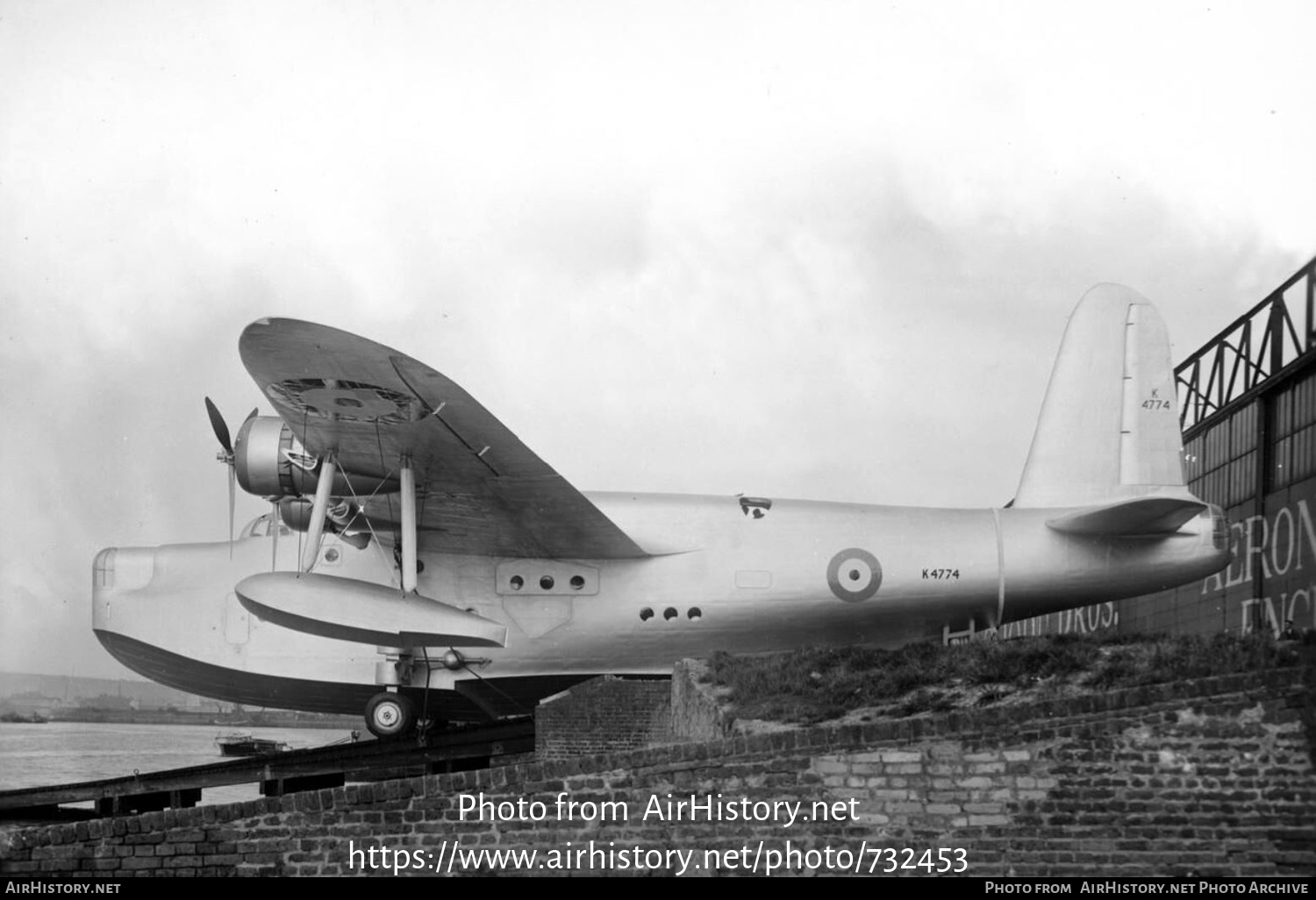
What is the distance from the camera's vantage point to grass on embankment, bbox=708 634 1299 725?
10680 mm

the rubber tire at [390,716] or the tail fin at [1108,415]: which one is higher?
the tail fin at [1108,415]

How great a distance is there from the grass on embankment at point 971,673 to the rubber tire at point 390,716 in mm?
4749

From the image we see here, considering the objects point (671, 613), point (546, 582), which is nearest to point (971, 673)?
point (671, 613)

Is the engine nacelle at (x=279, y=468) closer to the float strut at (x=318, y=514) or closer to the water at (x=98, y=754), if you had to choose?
the float strut at (x=318, y=514)

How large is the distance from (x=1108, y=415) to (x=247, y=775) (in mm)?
10793

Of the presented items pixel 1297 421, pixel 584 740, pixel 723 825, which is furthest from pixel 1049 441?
pixel 723 825

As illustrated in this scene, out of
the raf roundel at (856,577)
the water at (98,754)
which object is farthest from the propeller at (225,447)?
the raf roundel at (856,577)

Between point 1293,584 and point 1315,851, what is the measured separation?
38.1 feet

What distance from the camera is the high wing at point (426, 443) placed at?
14.0m

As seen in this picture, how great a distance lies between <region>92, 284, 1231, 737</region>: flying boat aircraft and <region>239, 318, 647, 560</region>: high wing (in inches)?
1.5

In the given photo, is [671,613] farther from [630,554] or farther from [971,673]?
[971,673]

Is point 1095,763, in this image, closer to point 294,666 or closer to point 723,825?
point 723,825

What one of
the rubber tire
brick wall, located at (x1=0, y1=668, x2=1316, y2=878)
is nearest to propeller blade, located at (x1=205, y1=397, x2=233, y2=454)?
the rubber tire
